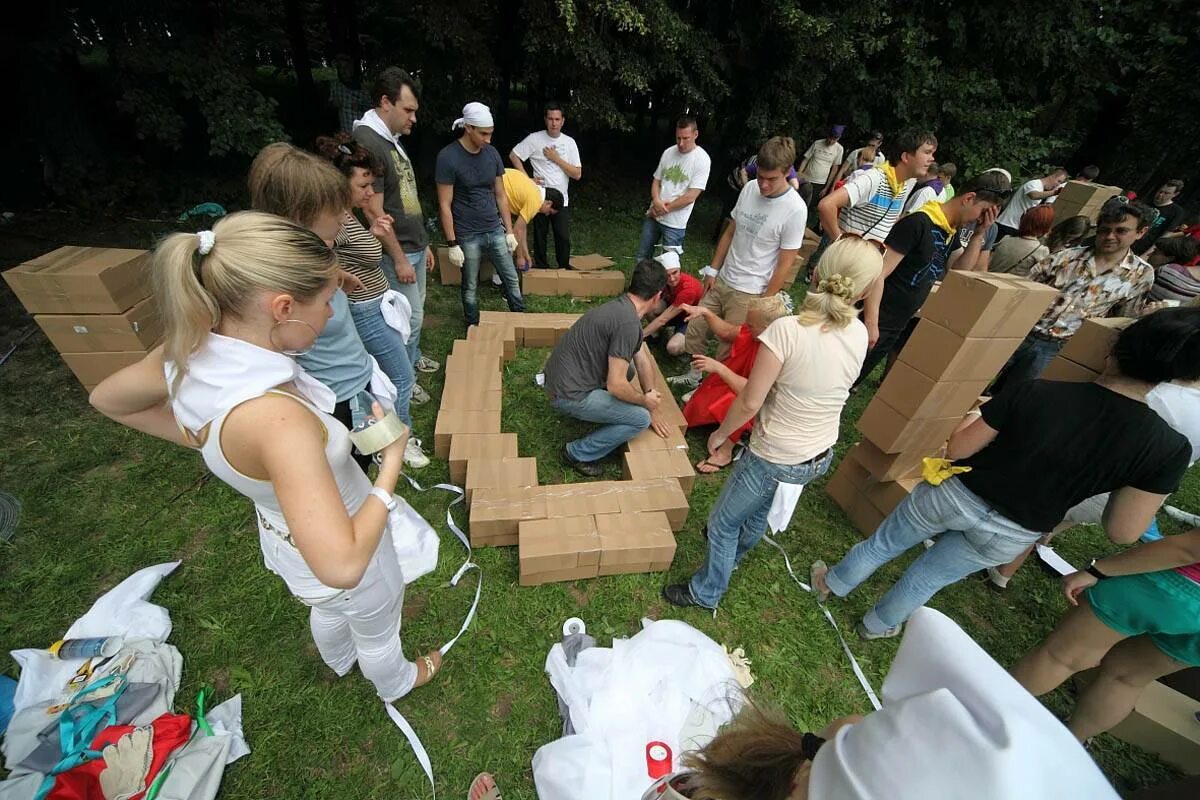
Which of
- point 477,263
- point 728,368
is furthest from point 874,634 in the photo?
point 477,263

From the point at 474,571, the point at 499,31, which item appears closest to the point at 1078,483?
the point at 474,571

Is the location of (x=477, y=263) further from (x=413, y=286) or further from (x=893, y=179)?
(x=893, y=179)

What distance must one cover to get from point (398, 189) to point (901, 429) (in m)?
3.30

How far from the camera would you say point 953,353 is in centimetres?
232

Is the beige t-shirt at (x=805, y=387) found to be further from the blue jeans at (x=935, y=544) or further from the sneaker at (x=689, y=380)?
the sneaker at (x=689, y=380)

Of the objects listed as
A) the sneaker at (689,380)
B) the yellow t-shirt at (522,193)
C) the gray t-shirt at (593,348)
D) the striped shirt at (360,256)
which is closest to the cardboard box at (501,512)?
the gray t-shirt at (593,348)

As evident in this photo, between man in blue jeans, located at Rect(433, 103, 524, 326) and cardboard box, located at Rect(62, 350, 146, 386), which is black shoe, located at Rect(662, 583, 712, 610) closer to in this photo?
man in blue jeans, located at Rect(433, 103, 524, 326)

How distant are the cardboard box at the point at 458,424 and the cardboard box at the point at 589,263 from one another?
3392mm

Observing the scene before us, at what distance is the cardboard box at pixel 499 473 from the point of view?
2.71m

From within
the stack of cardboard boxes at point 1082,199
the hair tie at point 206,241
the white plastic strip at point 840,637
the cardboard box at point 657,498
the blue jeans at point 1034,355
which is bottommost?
the white plastic strip at point 840,637

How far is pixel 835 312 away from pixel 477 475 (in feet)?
6.74

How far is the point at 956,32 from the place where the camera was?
7.78m

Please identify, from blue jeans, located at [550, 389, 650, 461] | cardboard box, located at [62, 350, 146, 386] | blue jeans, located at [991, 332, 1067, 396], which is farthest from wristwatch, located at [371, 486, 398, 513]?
blue jeans, located at [991, 332, 1067, 396]

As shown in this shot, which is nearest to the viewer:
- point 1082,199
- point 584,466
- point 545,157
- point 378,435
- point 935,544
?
point 378,435
